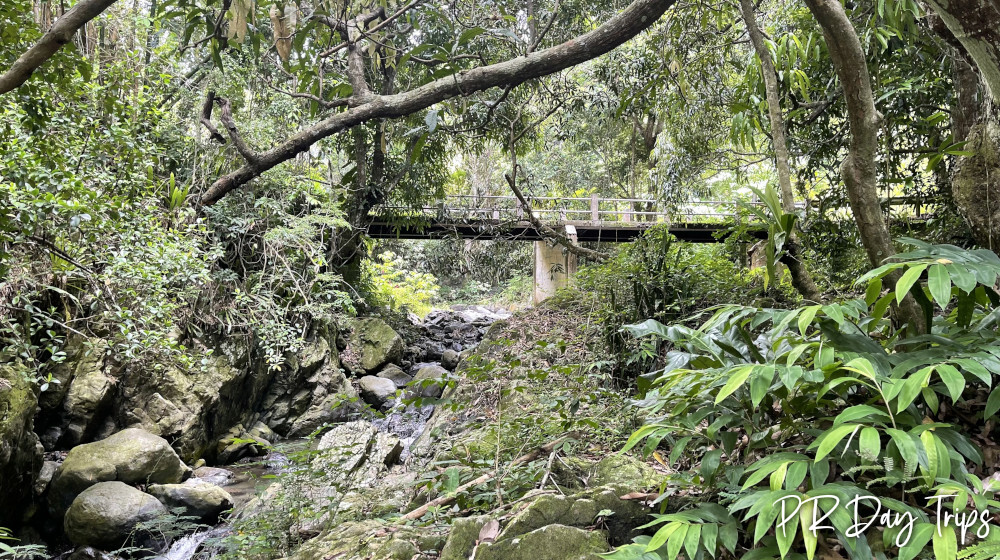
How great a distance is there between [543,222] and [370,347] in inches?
144

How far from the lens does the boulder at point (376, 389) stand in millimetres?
8087

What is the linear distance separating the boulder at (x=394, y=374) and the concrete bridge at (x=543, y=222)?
7.46 feet

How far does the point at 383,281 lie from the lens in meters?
13.2

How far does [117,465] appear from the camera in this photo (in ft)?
16.3

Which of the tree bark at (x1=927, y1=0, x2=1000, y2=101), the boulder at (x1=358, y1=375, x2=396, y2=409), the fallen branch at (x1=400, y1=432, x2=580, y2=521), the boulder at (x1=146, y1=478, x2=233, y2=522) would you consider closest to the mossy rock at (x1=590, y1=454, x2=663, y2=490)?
the fallen branch at (x1=400, y1=432, x2=580, y2=521)

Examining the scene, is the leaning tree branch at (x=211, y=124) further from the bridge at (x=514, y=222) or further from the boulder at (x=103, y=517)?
the bridge at (x=514, y=222)

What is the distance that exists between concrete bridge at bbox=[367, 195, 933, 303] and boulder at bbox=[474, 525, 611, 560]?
6362 millimetres

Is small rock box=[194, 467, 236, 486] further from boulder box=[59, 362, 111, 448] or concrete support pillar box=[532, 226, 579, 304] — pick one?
concrete support pillar box=[532, 226, 579, 304]

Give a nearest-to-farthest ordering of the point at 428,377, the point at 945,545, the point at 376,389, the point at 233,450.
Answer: the point at 945,545 → the point at 233,450 → the point at 428,377 → the point at 376,389

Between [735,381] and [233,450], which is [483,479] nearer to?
[735,381]

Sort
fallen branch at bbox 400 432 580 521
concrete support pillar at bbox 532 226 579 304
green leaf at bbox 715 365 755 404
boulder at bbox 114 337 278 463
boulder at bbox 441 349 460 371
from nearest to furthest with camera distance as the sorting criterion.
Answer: green leaf at bbox 715 365 755 404
fallen branch at bbox 400 432 580 521
boulder at bbox 114 337 278 463
boulder at bbox 441 349 460 371
concrete support pillar at bbox 532 226 579 304

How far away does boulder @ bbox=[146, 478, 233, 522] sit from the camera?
488 cm

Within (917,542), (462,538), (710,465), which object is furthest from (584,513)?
(917,542)

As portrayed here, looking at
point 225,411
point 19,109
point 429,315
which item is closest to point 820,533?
point 19,109
